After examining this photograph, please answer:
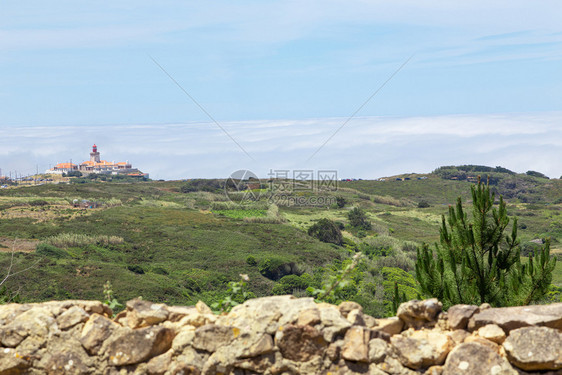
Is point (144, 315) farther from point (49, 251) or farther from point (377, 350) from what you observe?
point (49, 251)

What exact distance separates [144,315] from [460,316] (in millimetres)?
3030

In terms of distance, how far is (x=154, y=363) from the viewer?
17.1ft

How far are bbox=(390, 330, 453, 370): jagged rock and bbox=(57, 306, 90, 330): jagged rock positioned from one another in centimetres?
296

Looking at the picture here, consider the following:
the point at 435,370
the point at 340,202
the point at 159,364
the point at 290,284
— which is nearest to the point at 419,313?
the point at 435,370

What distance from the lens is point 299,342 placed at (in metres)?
5.13

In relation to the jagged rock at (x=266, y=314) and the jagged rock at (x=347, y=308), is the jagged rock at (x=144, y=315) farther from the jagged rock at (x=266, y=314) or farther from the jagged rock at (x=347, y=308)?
the jagged rock at (x=347, y=308)

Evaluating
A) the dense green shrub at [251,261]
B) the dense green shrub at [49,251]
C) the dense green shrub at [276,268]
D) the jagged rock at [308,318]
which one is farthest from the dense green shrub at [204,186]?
the jagged rock at [308,318]

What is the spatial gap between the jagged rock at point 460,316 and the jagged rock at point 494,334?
0.22 metres

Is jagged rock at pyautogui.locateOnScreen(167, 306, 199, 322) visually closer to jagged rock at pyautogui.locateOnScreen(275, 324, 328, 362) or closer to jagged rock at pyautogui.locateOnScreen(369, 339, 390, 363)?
jagged rock at pyautogui.locateOnScreen(275, 324, 328, 362)

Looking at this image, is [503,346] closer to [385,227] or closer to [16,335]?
[16,335]

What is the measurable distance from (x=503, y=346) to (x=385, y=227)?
218 ft

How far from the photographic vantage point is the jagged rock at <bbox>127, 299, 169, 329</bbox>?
5414 mm

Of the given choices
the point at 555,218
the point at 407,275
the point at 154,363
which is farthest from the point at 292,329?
the point at 555,218

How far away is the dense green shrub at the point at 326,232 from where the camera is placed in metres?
61.0
